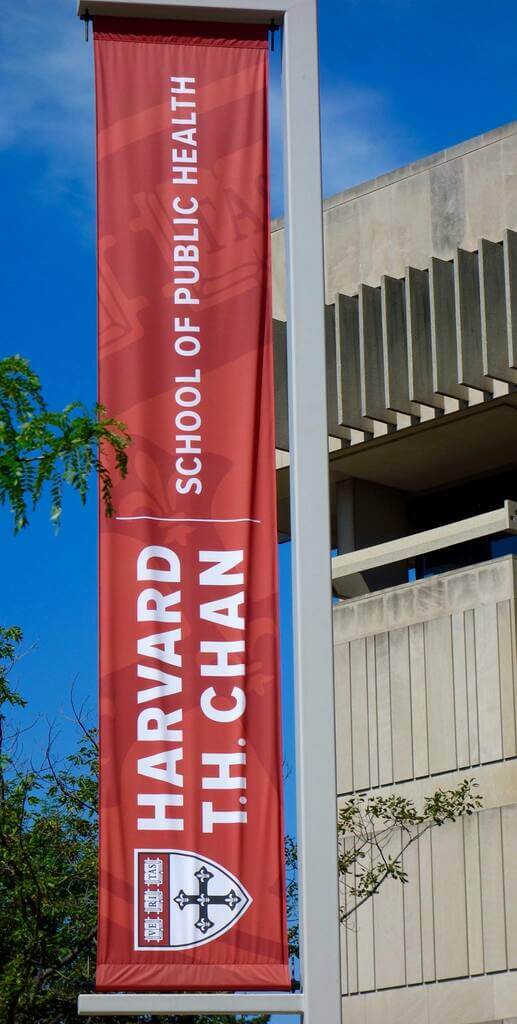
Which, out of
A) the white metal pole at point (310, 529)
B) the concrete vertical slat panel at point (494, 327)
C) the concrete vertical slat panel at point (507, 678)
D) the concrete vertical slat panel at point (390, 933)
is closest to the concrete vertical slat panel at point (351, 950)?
the concrete vertical slat panel at point (390, 933)

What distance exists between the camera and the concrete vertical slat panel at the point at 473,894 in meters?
23.1

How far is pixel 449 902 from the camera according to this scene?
2358 cm

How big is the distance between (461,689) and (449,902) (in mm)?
2772

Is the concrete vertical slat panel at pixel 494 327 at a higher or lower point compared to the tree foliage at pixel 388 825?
higher

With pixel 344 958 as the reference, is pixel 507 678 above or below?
above

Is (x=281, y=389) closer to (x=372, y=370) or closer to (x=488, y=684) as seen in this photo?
(x=372, y=370)

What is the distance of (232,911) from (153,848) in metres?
0.57

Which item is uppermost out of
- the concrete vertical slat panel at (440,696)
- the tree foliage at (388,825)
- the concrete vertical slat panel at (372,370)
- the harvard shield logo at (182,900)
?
the concrete vertical slat panel at (372,370)

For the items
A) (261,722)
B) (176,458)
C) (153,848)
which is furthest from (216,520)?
(153,848)

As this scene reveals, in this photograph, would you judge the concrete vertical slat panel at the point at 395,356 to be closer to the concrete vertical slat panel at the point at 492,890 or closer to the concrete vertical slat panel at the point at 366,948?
the concrete vertical slat panel at the point at 492,890

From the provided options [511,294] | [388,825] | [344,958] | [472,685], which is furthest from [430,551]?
[344,958]

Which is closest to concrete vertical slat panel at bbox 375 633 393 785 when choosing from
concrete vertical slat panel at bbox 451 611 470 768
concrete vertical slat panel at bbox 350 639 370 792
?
concrete vertical slat panel at bbox 350 639 370 792

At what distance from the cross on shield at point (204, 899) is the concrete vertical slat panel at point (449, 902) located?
13517mm

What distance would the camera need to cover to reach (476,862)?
2334 cm
